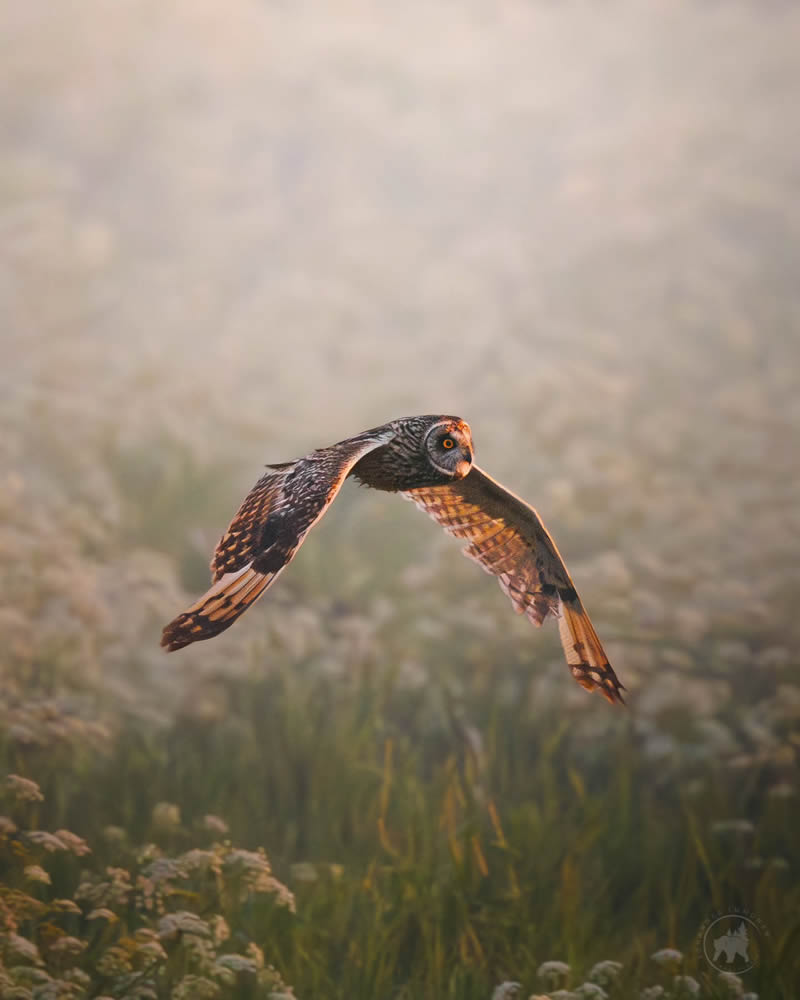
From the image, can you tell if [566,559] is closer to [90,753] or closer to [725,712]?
[725,712]

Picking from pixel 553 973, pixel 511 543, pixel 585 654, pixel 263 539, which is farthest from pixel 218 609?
pixel 553 973

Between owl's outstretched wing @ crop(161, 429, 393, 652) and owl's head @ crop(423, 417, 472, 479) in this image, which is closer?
owl's outstretched wing @ crop(161, 429, 393, 652)

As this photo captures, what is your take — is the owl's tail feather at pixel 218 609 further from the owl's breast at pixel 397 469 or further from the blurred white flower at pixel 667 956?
the blurred white flower at pixel 667 956

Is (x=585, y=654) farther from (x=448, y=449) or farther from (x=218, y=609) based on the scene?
(x=218, y=609)

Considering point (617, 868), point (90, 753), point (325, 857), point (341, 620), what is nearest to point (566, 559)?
point (341, 620)

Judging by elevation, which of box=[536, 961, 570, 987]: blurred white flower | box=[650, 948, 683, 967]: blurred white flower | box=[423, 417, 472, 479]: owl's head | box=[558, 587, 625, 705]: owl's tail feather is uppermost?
box=[423, 417, 472, 479]: owl's head

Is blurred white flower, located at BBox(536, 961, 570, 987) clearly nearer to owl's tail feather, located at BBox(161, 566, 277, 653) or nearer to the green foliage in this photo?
the green foliage

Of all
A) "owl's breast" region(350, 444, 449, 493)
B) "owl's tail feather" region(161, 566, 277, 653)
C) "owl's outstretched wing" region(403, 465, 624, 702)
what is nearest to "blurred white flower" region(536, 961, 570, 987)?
"owl's outstretched wing" region(403, 465, 624, 702)

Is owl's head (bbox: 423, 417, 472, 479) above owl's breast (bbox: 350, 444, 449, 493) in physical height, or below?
above
